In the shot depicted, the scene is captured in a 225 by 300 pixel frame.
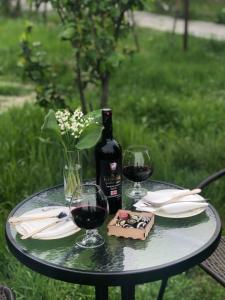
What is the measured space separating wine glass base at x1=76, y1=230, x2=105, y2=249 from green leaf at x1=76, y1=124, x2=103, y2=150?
1.00ft

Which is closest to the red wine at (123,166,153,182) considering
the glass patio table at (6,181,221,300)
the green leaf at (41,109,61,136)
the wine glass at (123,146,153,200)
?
the wine glass at (123,146,153,200)

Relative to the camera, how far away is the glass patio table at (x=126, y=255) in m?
1.70

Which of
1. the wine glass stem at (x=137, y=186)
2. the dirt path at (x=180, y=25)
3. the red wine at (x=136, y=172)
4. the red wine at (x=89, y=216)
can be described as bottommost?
the dirt path at (x=180, y=25)

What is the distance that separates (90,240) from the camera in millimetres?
1855

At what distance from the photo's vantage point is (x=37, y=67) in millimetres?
4191

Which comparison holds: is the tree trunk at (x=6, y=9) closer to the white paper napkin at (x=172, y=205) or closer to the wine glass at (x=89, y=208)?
the white paper napkin at (x=172, y=205)

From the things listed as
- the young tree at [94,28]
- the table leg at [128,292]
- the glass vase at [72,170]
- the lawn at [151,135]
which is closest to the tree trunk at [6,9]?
the lawn at [151,135]

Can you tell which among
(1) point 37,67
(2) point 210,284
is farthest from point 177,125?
(2) point 210,284

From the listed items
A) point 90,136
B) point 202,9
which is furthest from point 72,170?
point 202,9

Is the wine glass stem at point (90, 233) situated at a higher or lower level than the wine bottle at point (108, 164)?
lower

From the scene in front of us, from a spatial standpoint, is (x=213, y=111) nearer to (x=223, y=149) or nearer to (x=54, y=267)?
(x=223, y=149)

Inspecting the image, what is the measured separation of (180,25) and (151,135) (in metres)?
7.97

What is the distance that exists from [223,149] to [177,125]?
111 cm

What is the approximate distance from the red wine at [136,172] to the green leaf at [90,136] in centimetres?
24
